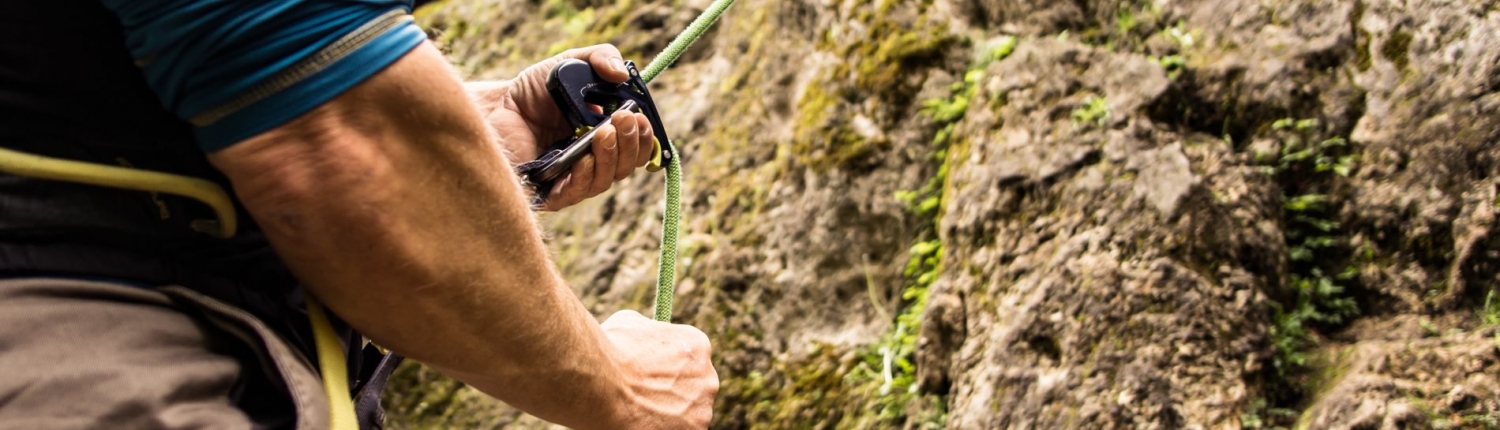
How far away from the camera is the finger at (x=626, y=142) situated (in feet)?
5.61

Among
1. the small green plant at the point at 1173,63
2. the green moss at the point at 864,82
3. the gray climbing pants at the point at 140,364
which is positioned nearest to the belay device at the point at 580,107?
the gray climbing pants at the point at 140,364

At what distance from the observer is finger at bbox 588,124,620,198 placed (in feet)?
5.52

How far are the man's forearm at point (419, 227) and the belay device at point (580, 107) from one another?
455 mm

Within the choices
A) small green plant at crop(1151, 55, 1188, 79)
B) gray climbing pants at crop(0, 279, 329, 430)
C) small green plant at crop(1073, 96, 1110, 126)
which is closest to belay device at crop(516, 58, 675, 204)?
gray climbing pants at crop(0, 279, 329, 430)

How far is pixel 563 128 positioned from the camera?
1884mm

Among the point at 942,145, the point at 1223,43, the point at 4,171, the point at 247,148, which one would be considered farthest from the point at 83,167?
the point at 1223,43

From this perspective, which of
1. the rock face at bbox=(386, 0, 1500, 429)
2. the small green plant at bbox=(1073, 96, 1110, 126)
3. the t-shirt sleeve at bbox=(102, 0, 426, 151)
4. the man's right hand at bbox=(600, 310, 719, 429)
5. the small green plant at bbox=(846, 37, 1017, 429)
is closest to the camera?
the t-shirt sleeve at bbox=(102, 0, 426, 151)

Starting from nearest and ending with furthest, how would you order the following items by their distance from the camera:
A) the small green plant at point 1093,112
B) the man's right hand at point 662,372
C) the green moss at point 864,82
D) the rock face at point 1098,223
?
1. the man's right hand at point 662,372
2. the rock face at point 1098,223
3. the small green plant at point 1093,112
4. the green moss at point 864,82

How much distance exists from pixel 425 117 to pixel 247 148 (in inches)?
6.1

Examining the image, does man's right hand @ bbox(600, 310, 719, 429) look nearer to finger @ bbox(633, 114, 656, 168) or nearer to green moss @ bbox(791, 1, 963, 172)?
finger @ bbox(633, 114, 656, 168)

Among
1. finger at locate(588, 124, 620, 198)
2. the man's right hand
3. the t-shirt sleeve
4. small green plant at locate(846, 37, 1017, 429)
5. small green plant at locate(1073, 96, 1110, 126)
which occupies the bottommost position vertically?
small green plant at locate(846, 37, 1017, 429)

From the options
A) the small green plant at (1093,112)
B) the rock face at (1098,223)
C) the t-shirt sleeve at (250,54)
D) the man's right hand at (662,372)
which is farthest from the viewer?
the small green plant at (1093,112)

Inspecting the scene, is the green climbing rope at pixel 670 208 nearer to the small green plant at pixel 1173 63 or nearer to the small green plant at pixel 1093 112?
the small green plant at pixel 1093 112

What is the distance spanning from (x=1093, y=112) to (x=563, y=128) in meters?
1.38
